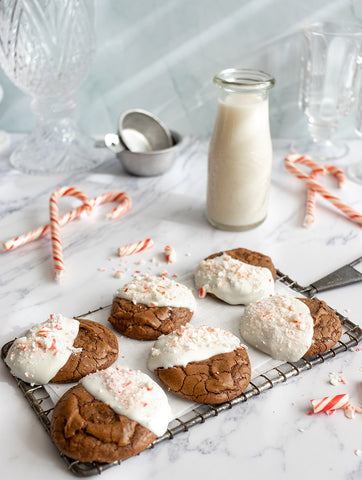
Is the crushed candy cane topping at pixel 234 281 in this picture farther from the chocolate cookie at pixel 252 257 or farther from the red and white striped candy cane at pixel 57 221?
the red and white striped candy cane at pixel 57 221

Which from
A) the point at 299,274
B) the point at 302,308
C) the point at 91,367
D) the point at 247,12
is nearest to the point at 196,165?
the point at 247,12

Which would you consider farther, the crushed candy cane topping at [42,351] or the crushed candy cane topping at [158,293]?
the crushed candy cane topping at [158,293]

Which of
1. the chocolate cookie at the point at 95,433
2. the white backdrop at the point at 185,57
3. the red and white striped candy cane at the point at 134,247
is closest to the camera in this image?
the chocolate cookie at the point at 95,433

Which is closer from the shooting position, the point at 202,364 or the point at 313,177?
the point at 202,364

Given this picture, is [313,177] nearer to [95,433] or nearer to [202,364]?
[202,364]

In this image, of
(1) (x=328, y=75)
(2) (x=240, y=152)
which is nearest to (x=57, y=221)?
(2) (x=240, y=152)

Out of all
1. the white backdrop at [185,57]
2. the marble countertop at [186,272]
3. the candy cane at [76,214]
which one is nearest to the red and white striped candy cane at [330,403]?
the marble countertop at [186,272]
